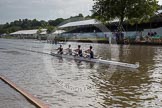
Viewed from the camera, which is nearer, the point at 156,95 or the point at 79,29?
the point at 156,95

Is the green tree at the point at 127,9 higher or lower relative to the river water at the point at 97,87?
higher

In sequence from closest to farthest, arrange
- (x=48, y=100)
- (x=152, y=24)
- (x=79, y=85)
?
(x=48, y=100), (x=79, y=85), (x=152, y=24)

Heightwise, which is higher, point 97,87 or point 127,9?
point 127,9

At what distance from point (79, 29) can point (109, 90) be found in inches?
3544

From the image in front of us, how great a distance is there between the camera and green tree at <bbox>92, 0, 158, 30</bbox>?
6619 cm

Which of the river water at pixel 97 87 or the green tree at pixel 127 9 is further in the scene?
the green tree at pixel 127 9

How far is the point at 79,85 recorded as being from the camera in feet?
59.4

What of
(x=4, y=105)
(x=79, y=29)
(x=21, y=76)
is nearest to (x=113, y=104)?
(x=4, y=105)

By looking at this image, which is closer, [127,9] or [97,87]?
[97,87]

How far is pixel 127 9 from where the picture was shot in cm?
6831

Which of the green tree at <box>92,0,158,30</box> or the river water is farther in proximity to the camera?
the green tree at <box>92,0,158,30</box>

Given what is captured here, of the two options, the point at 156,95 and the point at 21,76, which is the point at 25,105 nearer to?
the point at 156,95

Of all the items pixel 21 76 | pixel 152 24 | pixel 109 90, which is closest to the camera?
pixel 109 90

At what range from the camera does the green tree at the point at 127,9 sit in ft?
217
